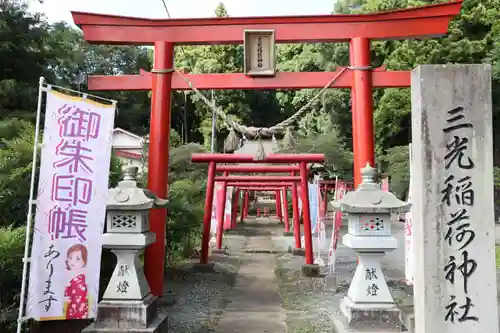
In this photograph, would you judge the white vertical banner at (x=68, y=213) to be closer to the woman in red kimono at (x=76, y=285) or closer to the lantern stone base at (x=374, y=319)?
the woman in red kimono at (x=76, y=285)

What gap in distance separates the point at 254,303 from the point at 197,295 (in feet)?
3.70

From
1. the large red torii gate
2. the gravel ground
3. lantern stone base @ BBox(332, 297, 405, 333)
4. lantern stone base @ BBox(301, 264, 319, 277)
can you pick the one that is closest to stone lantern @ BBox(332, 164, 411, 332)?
lantern stone base @ BBox(332, 297, 405, 333)

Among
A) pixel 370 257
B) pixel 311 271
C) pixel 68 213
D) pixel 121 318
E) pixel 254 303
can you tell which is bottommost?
pixel 254 303

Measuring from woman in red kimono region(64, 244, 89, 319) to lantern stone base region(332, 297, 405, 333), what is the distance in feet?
9.34

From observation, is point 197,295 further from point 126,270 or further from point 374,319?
point 374,319

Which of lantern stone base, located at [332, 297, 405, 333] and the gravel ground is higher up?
lantern stone base, located at [332, 297, 405, 333]

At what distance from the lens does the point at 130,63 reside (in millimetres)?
38656

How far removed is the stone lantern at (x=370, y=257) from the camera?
5.11 m

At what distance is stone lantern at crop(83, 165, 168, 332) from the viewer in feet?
17.1

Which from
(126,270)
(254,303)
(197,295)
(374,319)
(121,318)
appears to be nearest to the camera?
(374,319)

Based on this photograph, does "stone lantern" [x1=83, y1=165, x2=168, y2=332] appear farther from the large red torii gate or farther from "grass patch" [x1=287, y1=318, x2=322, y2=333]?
"grass patch" [x1=287, y1=318, x2=322, y2=333]

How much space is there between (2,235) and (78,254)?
3.32 feet

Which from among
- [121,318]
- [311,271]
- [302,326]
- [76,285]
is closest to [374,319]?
[302,326]

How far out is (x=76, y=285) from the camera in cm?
477
